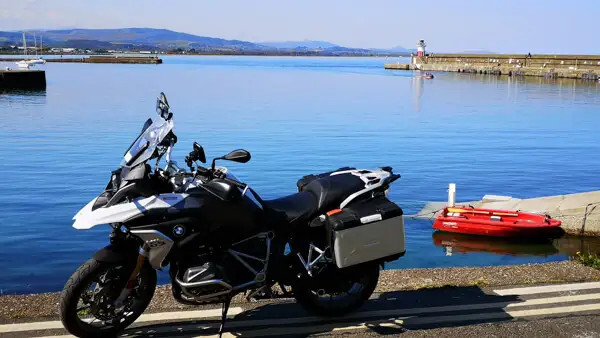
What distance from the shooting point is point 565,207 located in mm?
16594

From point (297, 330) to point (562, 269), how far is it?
336cm

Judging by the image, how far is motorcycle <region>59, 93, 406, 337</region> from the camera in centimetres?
498

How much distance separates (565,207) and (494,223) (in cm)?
211

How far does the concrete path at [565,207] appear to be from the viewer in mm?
15703

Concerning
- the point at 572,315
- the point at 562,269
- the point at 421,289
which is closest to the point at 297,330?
the point at 421,289

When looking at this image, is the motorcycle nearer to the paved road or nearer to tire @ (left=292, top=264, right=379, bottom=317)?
tire @ (left=292, top=264, right=379, bottom=317)

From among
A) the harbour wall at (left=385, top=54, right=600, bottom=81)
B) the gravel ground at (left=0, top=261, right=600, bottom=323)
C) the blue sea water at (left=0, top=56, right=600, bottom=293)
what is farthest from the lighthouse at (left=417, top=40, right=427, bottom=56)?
the gravel ground at (left=0, top=261, right=600, bottom=323)

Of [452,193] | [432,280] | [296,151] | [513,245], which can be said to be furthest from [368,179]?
[296,151]

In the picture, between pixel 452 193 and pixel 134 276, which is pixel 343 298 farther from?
pixel 452 193

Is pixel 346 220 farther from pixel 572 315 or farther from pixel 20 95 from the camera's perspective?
pixel 20 95

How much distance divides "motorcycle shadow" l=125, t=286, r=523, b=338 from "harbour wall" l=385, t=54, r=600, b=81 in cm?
9388

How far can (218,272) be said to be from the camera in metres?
5.16

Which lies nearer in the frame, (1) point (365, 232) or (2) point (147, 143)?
(2) point (147, 143)

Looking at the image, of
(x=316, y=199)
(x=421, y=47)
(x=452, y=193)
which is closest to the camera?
(x=316, y=199)
